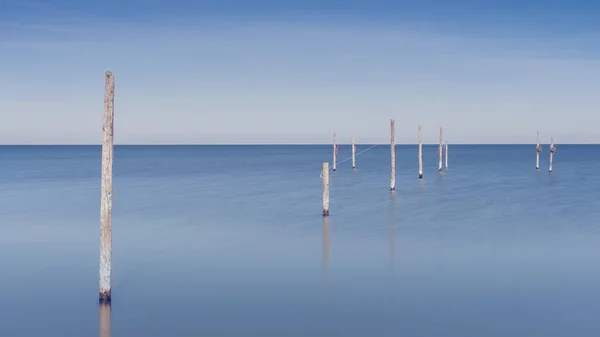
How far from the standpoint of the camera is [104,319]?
12.9m

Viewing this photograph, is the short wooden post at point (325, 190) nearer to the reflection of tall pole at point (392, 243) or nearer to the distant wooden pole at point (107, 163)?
the reflection of tall pole at point (392, 243)

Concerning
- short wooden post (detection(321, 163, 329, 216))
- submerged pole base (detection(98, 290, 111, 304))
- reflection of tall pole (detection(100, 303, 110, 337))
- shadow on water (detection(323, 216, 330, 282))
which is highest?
short wooden post (detection(321, 163, 329, 216))

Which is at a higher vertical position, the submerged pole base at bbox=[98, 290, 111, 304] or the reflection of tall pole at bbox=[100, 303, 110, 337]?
the submerged pole base at bbox=[98, 290, 111, 304]

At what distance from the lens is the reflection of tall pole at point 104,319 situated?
1222 centimetres

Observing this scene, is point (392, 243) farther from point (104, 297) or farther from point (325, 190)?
point (104, 297)

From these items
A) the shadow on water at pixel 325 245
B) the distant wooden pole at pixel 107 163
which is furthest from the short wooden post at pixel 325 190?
the distant wooden pole at pixel 107 163

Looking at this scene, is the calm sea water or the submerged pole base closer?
the calm sea water

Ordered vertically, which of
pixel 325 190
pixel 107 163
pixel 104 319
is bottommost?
pixel 104 319

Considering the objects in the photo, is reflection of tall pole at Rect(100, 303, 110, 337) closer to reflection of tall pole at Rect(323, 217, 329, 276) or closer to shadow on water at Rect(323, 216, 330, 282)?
shadow on water at Rect(323, 216, 330, 282)

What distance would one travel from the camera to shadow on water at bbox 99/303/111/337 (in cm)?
1222

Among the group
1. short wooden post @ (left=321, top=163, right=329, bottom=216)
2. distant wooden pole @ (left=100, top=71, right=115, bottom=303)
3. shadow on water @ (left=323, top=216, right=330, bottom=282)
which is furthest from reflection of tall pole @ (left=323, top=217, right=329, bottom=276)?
distant wooden pole @ (left=100, top=71, right=115, bottom=303)

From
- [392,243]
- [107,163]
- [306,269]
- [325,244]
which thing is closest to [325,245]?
[325,244]

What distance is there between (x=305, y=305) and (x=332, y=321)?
4.31 ft

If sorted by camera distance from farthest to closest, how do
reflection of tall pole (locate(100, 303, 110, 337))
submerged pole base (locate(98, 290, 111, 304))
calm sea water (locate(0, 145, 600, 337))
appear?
submerged pole base (locate(98, 290, 111, 304))
calm sea water (locate(0, 145, 600, 337))
reflection of tall pole (locate(100, 303, 110, 337))
